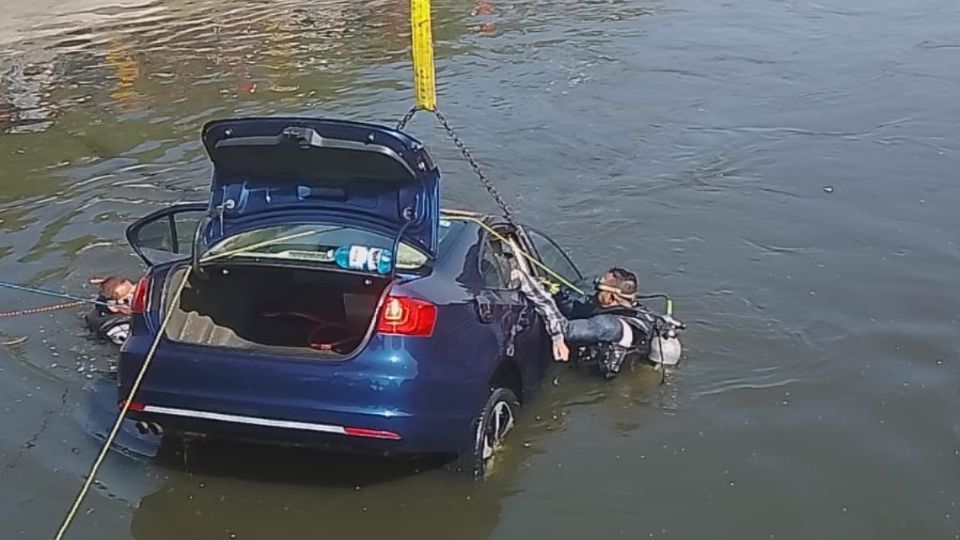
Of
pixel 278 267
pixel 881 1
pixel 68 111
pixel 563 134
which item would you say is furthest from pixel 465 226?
pixel 881 1

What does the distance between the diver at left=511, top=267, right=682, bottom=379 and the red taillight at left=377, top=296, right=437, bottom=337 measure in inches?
67.1

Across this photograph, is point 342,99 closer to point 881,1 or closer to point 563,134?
Result: point 563,134

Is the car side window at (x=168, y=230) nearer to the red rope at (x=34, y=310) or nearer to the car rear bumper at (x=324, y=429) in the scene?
the car rear bumper at (x=324, y=429)

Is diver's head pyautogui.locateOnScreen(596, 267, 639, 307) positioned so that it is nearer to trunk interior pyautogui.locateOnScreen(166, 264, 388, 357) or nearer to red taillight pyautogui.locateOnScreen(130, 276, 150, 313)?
trunk interior pyautogui.locateOnScreen(166, 264, 388, 357)

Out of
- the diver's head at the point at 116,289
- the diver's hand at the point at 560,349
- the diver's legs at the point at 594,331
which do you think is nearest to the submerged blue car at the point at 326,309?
the diver's hand at the point at 560,349

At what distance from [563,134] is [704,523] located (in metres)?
9.33

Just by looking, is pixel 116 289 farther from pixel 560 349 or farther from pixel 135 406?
pixel 560 349

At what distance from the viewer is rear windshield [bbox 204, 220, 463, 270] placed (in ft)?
20.9

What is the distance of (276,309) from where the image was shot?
23.2 feet

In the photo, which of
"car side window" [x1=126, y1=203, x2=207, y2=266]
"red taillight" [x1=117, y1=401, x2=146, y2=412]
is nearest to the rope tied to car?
"red taillight" [x1=117, y1=401, x2=146, y2=412]

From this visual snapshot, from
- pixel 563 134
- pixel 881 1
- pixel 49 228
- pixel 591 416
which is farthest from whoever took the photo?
pixel 881 1

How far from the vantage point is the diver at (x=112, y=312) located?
29.3ft

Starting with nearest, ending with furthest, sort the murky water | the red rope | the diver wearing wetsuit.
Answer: the murky water
the diver wearing wetsuit
the red rope

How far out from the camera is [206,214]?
6.73 metres
